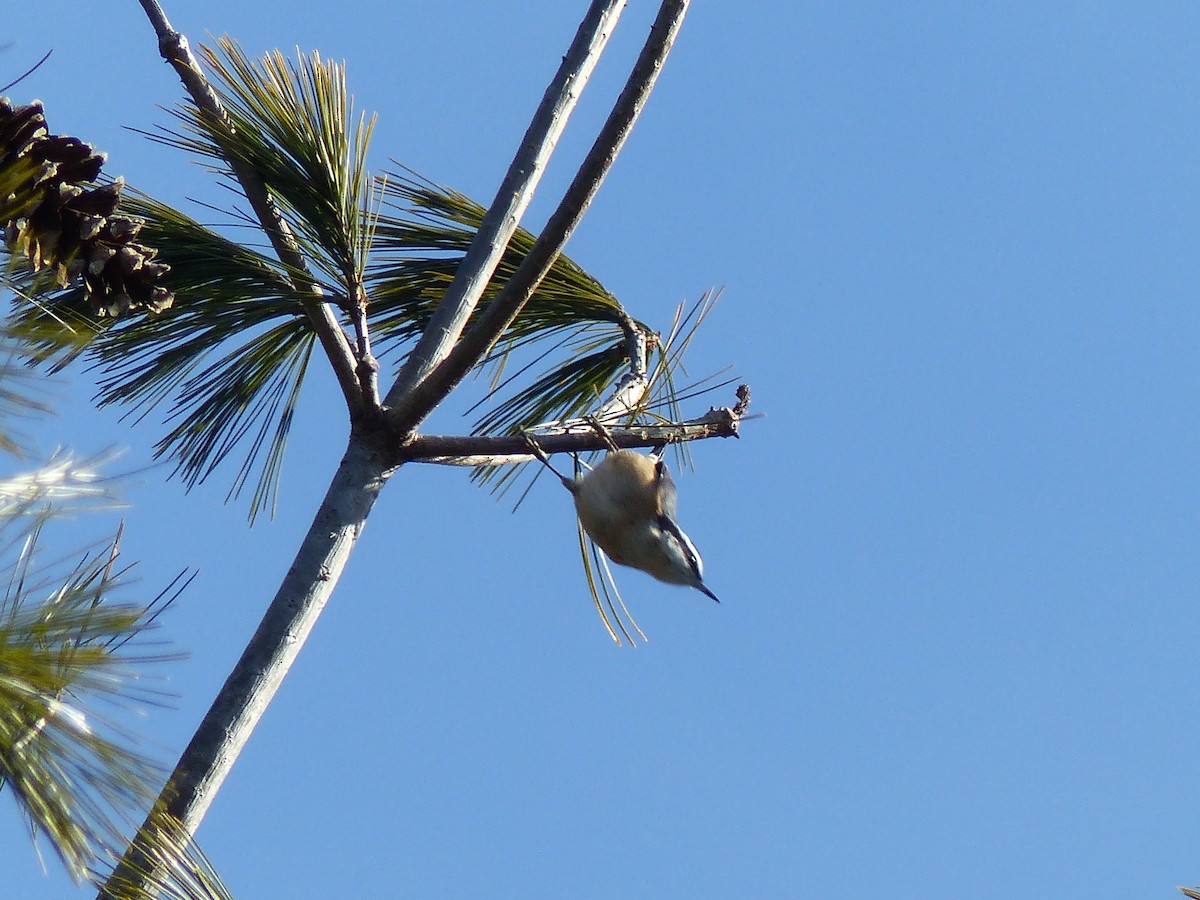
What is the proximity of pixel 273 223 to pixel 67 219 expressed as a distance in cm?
72

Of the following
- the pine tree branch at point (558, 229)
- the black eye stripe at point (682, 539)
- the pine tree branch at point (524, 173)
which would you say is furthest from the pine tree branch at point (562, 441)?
the black eye stripe at point (682, 539)

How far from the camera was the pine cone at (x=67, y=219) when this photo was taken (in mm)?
1369

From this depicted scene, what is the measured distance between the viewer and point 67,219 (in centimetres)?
158

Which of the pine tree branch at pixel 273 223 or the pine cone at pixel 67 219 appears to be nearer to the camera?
the pine cone at pixel 67 219

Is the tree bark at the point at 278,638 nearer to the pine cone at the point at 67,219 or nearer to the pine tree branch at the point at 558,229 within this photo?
the pine tree branch at the point at 558,229

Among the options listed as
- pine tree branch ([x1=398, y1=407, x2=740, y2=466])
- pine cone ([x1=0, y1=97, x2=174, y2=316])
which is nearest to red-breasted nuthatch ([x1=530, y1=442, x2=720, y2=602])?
pine tree branch ([x1=398, y1=407, x2=740, y2=466])

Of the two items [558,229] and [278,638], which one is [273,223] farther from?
[278,638]

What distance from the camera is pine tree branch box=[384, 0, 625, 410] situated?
92.0 inches

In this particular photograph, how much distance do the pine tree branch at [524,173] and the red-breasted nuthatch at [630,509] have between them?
0.68 metres

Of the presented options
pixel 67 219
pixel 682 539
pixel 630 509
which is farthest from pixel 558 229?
pixel 682 539

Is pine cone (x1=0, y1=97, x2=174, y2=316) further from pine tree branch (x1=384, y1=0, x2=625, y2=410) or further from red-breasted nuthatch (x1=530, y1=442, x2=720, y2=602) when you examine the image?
red-breasted nuthatch (x1=530, y1=442, x2=720, y2=602)

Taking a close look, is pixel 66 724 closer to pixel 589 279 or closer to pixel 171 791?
pixel 171 791

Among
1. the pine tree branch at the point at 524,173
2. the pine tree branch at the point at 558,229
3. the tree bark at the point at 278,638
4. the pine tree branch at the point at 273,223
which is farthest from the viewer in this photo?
the pine tree branch at the point at 524,173

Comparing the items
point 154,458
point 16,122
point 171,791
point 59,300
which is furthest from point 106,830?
point 154,458
